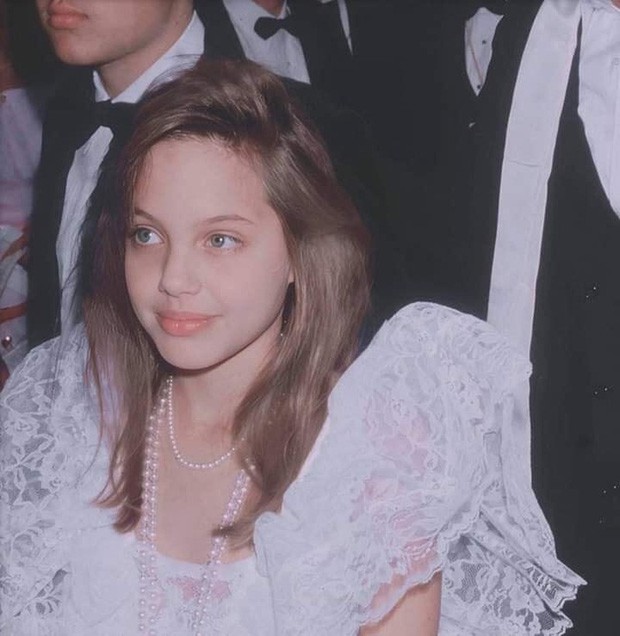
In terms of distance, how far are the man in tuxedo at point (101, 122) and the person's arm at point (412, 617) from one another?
0.38 meters

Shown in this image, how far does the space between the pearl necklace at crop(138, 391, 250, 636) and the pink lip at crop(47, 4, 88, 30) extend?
46cm

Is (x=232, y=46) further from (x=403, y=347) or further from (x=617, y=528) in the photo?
(x=617, y=528)

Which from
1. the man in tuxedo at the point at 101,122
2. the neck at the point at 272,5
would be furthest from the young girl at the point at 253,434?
the neck at the point at 272,5

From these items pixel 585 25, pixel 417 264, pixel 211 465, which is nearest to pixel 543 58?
pixel 585 25

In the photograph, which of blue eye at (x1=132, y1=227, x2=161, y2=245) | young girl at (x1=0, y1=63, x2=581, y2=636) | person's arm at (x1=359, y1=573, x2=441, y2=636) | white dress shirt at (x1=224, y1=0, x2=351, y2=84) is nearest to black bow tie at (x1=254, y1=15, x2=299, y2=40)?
white dress shirt at (x1=224, y1=0, x2=351, y2=84)

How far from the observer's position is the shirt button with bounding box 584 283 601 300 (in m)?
1.06

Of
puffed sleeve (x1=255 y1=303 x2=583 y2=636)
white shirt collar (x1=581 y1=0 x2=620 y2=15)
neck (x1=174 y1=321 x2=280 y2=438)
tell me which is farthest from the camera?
white shirt collar (x1=581 y1=0 x2=620 y2=15)

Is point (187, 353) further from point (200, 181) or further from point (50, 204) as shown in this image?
point (50, 204)

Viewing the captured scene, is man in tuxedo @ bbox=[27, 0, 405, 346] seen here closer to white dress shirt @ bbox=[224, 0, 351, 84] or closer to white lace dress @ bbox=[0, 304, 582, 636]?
white dress shirt @ bbox=[224, 0, 351, 84]

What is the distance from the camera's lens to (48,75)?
4.03ft

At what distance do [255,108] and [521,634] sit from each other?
492 mm

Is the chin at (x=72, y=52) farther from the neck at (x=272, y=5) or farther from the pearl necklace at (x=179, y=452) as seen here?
the pearl necklace at (x=179, y=452)

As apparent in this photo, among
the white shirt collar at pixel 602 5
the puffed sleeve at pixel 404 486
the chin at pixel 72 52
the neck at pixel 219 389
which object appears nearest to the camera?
the puffed sleeve at pixel 404 486

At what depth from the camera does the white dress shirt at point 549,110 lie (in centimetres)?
106
